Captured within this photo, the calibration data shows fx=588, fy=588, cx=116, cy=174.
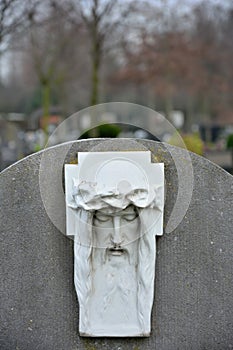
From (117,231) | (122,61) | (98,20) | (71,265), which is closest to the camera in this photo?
(117,231)

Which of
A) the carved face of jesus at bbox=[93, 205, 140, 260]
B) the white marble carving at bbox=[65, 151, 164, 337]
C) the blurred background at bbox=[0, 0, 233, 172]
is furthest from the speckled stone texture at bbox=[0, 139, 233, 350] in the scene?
the blurred background at bbox=[0, 0, 233, 172]

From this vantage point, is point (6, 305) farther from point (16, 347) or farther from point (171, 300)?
point (171, 300)

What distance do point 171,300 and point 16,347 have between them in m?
1.12

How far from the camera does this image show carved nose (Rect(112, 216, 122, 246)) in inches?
150

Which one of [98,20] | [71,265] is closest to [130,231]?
[71,265]

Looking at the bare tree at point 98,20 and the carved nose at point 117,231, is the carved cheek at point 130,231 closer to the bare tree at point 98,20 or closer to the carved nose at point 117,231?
the carved nose at point 117,231

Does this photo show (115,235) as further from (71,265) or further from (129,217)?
(71,265)

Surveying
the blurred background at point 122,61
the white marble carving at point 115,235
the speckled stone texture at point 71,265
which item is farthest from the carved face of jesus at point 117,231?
the blurred background at point 122,61

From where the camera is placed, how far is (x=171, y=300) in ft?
13.4

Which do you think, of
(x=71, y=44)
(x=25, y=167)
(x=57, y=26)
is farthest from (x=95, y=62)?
(x=25, y=167)

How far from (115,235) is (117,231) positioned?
1.2 inches

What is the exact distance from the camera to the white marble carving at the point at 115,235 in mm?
3723

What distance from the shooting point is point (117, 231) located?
3.82m

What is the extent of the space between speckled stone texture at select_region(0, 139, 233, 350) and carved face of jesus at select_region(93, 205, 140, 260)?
23cm
